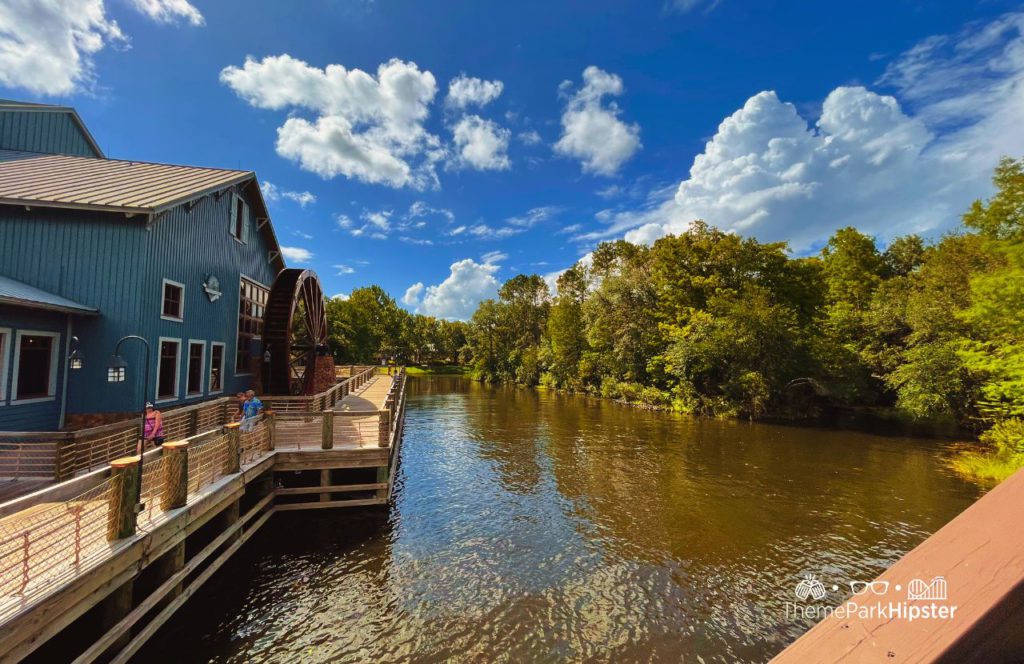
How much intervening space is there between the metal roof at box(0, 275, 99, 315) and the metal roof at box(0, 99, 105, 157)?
9641mm

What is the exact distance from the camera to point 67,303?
10.0 meters

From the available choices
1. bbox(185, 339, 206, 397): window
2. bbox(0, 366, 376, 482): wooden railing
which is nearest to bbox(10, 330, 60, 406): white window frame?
bbox(0, 366, 376, 482): wooden railing

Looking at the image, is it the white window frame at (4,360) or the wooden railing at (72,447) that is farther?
the white window frame at (4,360)

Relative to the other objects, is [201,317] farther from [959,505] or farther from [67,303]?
[959,505]

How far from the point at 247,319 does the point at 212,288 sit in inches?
144

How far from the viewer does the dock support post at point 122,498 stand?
5.64m

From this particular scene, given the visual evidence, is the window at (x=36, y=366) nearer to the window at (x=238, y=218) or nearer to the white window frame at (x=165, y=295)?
the white window frame at (x=165, y=295)

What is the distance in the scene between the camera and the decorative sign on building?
1419 centimetres

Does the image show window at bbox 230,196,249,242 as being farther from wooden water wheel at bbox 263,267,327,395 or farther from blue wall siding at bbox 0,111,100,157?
blue wall siding at bbox 0,111,100,157

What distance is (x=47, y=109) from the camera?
1639 cm

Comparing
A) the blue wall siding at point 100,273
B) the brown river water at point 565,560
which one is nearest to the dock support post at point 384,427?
the brown river water at point 565,560

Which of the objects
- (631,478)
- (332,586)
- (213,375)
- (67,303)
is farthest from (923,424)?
(67,303)

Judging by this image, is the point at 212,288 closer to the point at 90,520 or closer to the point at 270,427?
the point at 270,427

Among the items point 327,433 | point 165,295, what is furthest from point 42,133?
point 327,433
